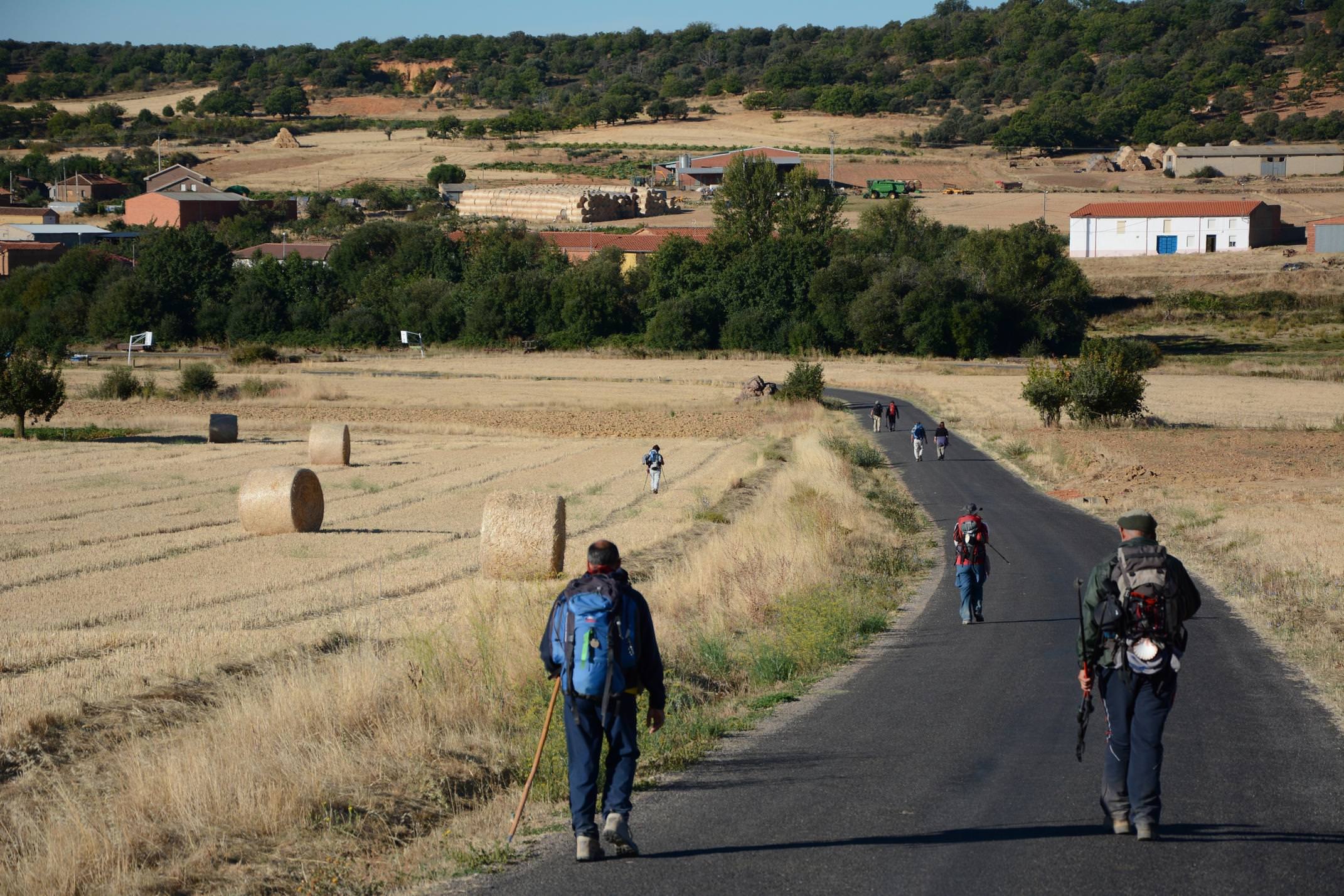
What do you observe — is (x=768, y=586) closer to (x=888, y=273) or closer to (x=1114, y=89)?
(x=888, y=273)

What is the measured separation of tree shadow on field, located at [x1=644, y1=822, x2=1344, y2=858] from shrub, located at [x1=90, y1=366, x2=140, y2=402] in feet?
176

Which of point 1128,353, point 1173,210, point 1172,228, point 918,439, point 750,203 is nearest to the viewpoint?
point 918,439

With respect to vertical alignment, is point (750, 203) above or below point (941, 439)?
above

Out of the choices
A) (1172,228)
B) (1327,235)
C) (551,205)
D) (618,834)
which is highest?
(551,205)

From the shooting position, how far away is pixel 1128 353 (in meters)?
56.4

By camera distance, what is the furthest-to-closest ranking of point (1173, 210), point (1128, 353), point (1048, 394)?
point (1173, 210) < point (1128, 353) < point (1048, 394)

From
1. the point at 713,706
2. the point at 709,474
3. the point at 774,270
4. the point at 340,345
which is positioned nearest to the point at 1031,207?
the point at 774,270

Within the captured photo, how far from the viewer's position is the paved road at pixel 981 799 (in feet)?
22.9

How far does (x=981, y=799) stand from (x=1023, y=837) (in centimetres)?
75

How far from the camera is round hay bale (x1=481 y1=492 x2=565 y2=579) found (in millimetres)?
20219

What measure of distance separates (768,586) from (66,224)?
116m

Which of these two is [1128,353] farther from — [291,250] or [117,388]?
[291,250]

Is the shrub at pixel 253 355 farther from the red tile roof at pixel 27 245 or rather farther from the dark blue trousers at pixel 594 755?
the dark blue trousers at pixel 594 755

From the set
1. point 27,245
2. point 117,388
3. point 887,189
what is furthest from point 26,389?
point 887,189
